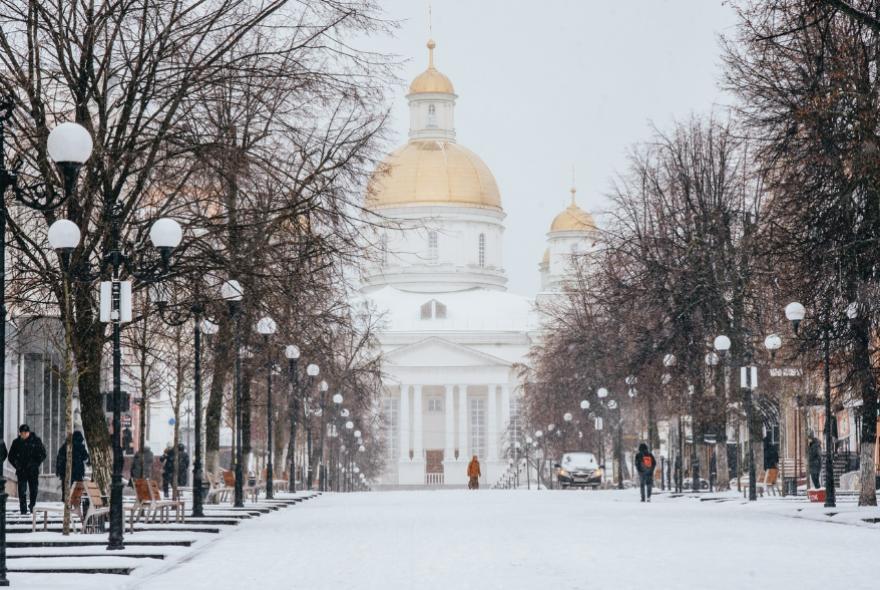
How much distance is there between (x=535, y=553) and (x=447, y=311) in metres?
142

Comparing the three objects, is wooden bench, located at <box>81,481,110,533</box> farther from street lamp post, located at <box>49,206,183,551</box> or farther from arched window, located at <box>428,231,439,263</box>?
arched window, located at <box>428,231,439,263</box>

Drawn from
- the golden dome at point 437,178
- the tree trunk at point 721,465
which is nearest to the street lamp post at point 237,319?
the tree trunk at point 721,465

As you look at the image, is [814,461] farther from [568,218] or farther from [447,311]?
[447,311]

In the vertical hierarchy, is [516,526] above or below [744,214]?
below

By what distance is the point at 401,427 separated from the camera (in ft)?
509

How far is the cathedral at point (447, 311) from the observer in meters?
153

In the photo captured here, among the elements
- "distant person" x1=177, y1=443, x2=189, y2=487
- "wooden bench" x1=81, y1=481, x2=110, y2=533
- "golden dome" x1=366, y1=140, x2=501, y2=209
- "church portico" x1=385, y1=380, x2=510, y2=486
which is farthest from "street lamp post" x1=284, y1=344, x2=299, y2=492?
"golden dome" x1=366, y1=140, x2=501, y2=209

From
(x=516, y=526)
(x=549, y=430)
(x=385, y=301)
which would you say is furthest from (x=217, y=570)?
(x=385, y=301)

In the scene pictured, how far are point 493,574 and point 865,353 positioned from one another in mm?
15346

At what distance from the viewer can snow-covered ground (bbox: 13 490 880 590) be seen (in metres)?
17.3

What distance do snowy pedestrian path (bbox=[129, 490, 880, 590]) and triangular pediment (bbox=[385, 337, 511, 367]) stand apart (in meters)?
119

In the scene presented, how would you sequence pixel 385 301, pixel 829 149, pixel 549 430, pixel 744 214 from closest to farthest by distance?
pixel 829 149 → pixel 744 214 → pixel 549 430 → pixel 385 301

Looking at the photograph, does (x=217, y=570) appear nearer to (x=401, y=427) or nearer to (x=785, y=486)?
(x=785, y=486)

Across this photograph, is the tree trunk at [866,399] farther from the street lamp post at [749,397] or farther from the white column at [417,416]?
the white column at [417,416]
